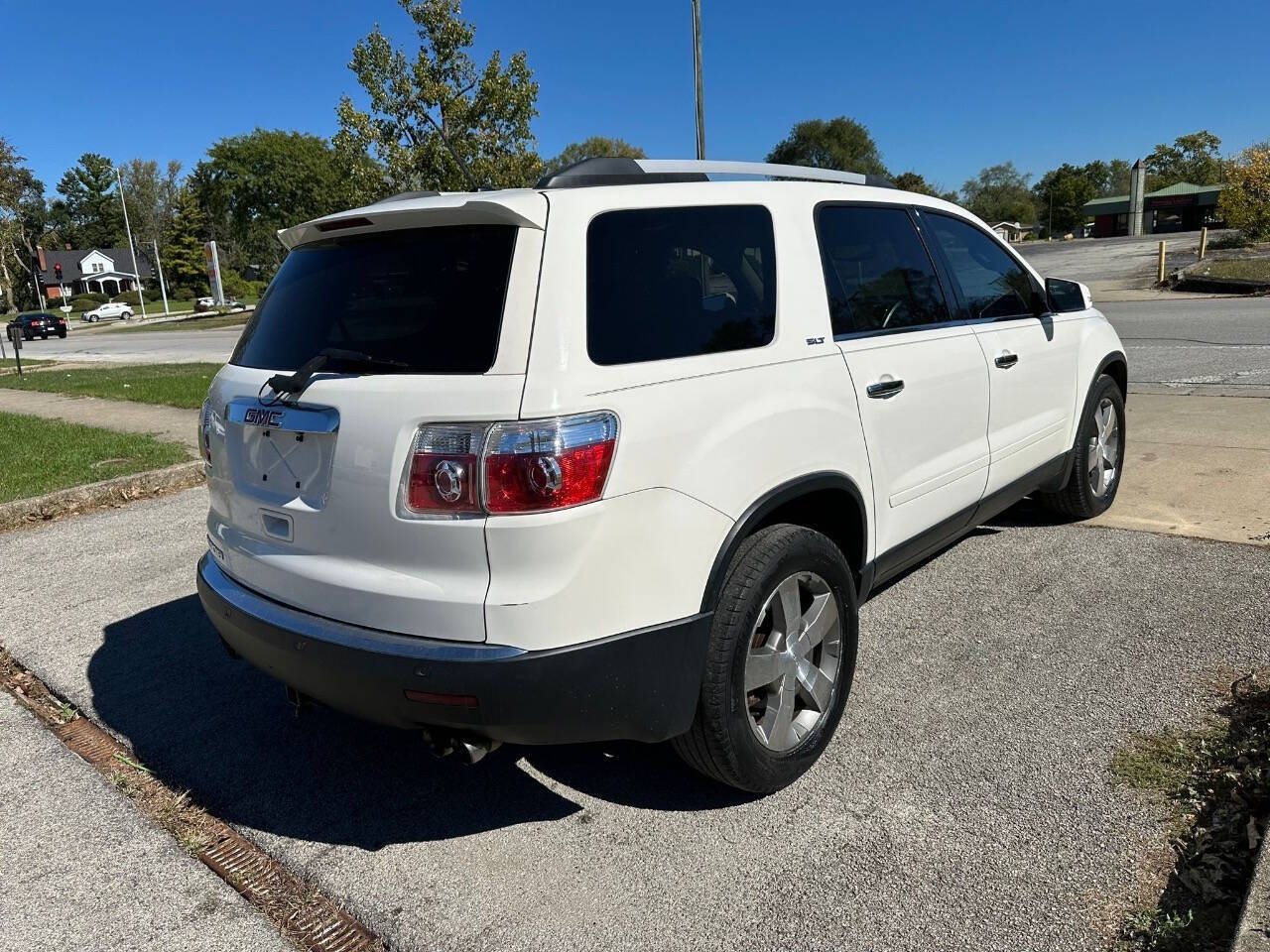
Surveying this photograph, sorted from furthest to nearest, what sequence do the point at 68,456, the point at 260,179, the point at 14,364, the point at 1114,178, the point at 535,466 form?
the point at 1114,178, the point at 260,179, the point at 14,364, the point at 68,456, the point at 535,466

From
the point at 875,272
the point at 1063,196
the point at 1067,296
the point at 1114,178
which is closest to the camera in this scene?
the point at 875,272

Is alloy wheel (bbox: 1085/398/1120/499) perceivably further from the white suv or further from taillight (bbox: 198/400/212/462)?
taillight (bbox: 198/400/212/462)

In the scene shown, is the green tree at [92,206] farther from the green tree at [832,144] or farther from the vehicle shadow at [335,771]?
the vehicle shadow at [335,771]

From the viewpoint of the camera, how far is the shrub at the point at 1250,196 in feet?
112

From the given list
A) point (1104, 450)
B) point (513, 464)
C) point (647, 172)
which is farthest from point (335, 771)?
point (1104, 450)

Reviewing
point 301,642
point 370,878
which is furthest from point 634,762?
point 301,642

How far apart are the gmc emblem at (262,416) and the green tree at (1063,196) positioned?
108848 mm

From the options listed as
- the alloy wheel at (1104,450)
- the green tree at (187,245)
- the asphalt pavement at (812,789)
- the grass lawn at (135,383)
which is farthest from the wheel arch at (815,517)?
Answer: the green tree at (187,245)

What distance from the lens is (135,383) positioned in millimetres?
16094

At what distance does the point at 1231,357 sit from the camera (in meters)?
11.3

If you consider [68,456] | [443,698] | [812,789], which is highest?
[443,698]

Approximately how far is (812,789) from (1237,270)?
2704cm

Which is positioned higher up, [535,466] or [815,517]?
[535,466]

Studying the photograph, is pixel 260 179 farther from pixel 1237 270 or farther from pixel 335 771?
pixel 335 771
